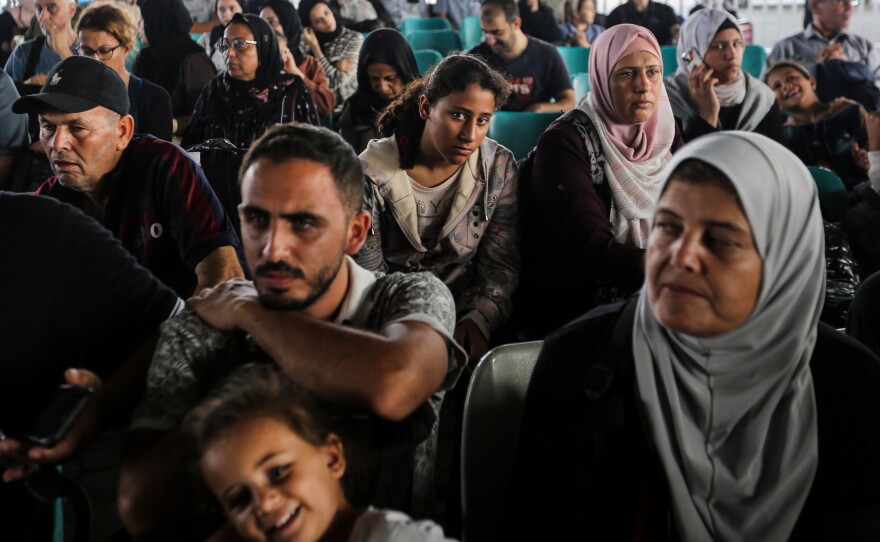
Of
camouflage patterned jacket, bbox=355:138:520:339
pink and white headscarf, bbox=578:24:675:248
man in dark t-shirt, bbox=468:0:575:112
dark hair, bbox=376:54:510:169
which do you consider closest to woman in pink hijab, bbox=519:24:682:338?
pink and white headscarf, bbox=578:24:675:248

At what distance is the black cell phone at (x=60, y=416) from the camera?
4.25ft

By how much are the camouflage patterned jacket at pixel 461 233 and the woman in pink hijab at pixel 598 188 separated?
0.10m

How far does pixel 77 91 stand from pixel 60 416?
126 centimetres

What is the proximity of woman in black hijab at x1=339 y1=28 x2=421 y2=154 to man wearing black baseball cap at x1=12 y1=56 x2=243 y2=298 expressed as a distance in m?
1.89

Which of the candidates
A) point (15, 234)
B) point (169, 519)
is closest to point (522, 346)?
point (169, 519)

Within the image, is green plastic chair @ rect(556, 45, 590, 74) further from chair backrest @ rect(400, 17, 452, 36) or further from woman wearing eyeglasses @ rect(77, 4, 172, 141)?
woman wearing eyeglasses @ rect(77, 4, 172, 141)

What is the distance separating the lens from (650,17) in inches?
287

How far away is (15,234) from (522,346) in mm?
921

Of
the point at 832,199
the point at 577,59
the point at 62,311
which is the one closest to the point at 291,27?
the point at 577,59

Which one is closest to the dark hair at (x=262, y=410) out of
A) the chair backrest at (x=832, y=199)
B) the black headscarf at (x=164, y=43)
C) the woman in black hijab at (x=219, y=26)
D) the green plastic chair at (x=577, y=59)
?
the chair backrest at (x=832, y=199)

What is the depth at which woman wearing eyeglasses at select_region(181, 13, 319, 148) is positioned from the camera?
4.03m

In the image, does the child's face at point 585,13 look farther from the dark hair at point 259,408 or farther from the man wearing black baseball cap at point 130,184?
the dark hair at point 259,408

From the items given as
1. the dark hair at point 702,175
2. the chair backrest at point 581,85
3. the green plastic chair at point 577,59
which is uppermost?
the dark hair at point 702,175

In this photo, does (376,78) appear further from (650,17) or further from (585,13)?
(585,13)
